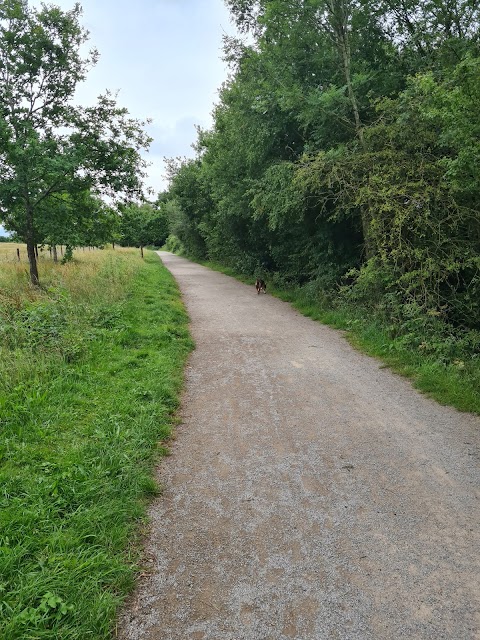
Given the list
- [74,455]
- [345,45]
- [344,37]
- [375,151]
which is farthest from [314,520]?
[344,37]

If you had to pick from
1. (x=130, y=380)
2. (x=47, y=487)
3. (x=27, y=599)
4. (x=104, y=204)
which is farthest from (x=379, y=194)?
(x=104, y=204)

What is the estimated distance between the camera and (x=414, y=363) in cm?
673

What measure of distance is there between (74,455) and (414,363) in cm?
528

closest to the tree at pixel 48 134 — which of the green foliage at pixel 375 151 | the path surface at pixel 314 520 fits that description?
the green foliage at pixel 375 151

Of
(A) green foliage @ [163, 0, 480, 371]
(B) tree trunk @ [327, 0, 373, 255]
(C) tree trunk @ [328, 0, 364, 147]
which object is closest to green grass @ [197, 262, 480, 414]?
(A) green foliage @ [163, 0, 480, 371]

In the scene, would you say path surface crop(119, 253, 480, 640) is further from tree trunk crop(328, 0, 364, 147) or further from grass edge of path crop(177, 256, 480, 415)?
tree trunk crop(328, 0, 364, 147)

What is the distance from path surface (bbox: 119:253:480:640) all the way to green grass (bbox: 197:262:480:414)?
28cm

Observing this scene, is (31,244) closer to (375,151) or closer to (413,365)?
(375,151)

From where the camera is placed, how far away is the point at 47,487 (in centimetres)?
325

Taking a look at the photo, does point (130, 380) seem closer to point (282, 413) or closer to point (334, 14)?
point (282, 413)

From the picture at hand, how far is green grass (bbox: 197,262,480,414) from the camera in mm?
5448

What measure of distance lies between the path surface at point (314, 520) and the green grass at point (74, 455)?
0.71ft

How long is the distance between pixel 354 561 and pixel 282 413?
2450mm

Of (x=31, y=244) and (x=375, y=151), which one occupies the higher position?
(x=375, y=151)
